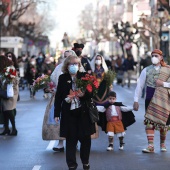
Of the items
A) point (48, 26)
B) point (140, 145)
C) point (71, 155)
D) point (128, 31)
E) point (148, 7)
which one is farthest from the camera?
point (48, 26)

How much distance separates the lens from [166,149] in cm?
1456

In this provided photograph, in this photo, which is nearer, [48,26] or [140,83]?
[140,83]

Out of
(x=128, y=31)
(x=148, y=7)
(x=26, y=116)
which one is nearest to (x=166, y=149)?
(x=26, y=116)

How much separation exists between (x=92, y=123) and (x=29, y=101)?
798 inches

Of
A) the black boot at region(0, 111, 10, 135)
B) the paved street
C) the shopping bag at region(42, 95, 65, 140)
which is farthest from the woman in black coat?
the black boot at region(0, 111, 10, 135)

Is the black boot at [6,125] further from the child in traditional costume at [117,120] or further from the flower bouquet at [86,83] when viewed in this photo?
the flower bouquet at [86,83]

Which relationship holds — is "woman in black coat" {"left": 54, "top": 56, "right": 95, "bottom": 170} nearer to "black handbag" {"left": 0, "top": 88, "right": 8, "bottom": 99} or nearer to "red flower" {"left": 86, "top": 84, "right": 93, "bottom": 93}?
"red flower" {"left": 86, "top": 84, "right": 93, "bottom": 93}

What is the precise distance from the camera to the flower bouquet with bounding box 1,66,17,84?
56.9 feet

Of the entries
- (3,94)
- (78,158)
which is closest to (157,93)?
(78,158)

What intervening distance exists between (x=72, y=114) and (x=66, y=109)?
0.36 ft

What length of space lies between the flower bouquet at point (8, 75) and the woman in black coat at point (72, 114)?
5.90 m

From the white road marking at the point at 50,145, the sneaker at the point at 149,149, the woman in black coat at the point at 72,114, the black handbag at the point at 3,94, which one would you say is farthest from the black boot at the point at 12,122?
the woman in black coat at the point at 72,114

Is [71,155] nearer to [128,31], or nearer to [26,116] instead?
[26,116]

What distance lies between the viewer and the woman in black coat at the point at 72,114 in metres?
11.4
